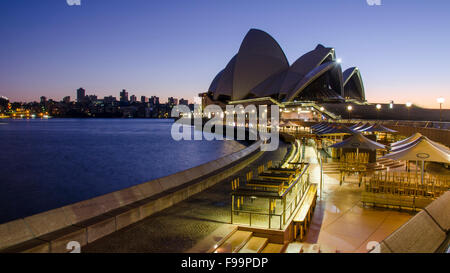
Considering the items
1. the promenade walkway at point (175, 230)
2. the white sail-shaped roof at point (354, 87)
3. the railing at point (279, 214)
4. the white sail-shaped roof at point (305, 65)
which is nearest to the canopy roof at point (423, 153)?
the railing at point (279, 214)

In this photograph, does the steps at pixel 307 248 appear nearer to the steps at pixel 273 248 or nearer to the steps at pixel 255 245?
the steps at pixel 273 248

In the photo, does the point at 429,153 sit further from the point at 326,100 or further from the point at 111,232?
the point at 326,100

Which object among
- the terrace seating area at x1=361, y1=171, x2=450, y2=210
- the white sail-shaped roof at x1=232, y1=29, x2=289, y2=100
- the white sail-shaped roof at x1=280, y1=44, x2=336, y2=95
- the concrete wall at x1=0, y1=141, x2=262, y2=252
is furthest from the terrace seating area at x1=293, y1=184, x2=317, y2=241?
the white sail-shaped roof at x1=232, y1=29, x2=289, y2=100

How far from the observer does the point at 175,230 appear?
515 centimetres

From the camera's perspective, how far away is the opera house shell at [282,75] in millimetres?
49344

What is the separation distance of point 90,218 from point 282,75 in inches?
2113

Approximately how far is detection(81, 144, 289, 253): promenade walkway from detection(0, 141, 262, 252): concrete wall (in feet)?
0.58

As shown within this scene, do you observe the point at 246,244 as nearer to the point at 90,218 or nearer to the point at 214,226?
the point at 214,226

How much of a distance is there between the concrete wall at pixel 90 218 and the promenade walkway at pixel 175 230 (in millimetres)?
178

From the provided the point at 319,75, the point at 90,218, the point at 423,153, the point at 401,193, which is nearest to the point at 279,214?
the point at 90,218

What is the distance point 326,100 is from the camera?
4969 centimetres

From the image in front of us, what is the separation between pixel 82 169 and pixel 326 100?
130 ft

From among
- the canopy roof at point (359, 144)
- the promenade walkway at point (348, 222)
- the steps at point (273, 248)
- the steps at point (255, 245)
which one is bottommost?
the promenade walkway at point (348, 222)
